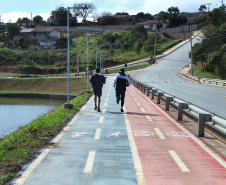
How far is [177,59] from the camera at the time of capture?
100625mm

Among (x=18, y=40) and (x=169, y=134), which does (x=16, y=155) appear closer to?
(x=169, y=134)

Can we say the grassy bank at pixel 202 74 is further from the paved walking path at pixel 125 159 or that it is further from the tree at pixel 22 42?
the tree at pixel 22 42

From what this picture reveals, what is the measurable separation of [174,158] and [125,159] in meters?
1.17

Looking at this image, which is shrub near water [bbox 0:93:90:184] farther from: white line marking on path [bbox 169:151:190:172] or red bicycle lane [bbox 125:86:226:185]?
white line marking on path [bbox 169:151:190:172]

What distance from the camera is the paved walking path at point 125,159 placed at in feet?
21.0

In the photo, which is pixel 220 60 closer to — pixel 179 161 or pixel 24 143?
pixel 24 143

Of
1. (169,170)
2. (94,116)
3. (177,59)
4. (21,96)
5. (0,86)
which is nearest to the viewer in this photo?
(169,170)

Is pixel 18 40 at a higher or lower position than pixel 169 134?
higher

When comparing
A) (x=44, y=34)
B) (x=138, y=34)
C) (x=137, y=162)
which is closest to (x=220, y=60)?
(x=137, y=162)

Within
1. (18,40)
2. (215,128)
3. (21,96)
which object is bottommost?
(21,96)

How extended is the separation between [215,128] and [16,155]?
5574 millimetres

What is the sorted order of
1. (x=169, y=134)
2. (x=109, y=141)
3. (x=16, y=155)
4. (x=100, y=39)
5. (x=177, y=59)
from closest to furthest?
(x=16, y=155)
(x=109, y=141)
(x=169, y=134)
(x=177, y=59)
(x=100, y=39)

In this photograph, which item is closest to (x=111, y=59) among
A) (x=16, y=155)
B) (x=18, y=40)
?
(x=18, y=40)

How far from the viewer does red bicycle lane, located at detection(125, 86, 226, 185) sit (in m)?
6.49
